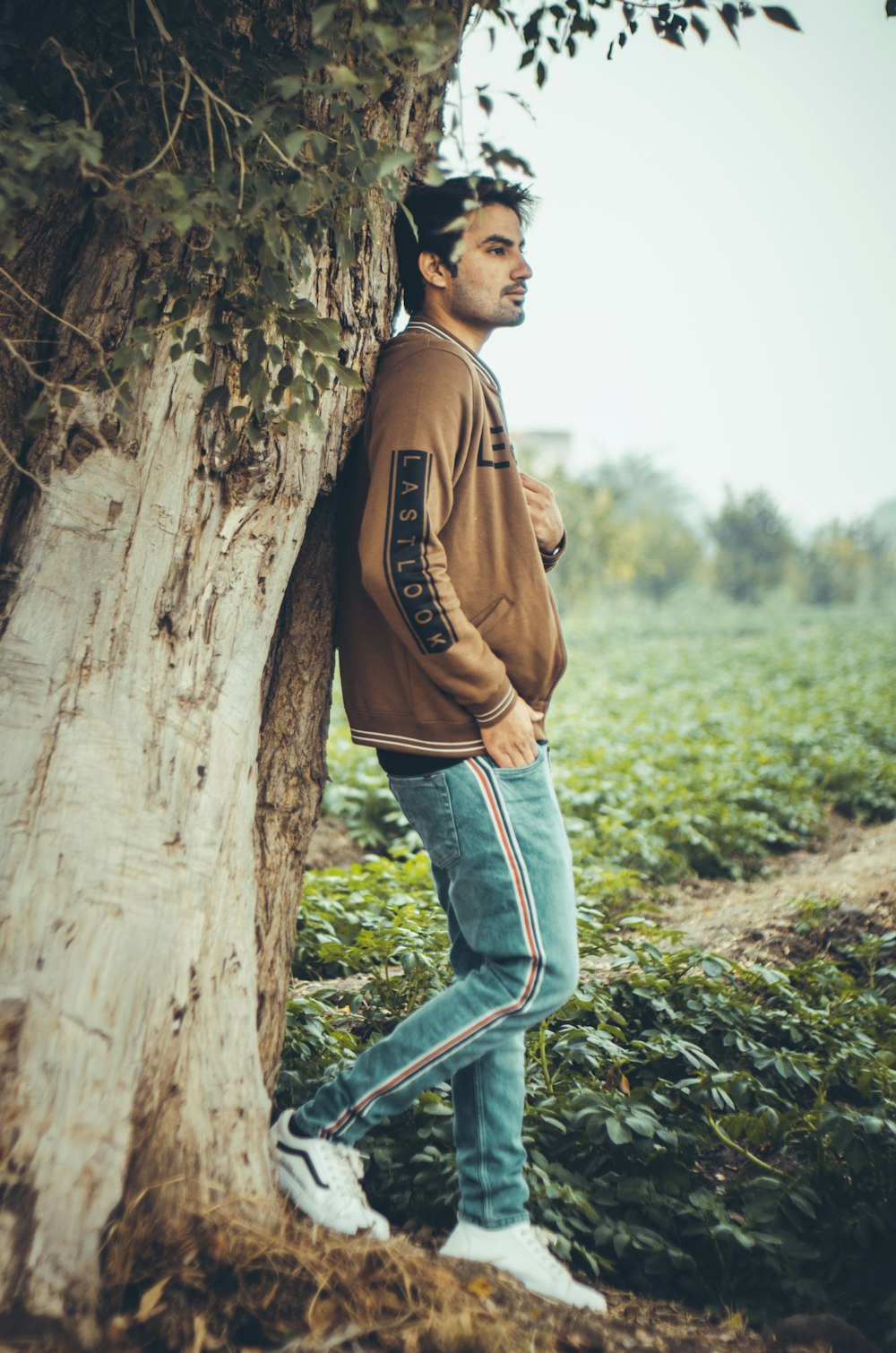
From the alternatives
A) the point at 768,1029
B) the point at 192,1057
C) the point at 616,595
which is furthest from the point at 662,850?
the point at 616,595

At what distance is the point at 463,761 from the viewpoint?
2.19 metres

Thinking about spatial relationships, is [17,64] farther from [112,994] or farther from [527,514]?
[112,994]

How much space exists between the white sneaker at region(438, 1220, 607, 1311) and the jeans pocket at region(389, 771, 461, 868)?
0.82m

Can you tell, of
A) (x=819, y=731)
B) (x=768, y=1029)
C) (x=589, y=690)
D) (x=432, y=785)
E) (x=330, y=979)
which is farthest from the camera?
(x=589, y=690)

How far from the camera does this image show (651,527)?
4431 cm

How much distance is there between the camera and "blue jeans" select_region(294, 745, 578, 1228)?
2109 mm

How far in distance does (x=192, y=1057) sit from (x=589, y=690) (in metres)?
13.3

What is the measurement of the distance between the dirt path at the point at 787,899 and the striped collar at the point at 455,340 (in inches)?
98.8

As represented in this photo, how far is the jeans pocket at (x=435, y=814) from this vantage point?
2.18m

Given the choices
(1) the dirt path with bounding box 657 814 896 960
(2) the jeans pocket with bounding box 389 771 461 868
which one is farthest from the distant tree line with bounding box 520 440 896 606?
(2) the jeans pocket with bounding box 389 771 461 868

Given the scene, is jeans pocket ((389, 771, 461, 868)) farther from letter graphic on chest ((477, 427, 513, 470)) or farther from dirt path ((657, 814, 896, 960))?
dirt path ((657, 814, 896, 960))

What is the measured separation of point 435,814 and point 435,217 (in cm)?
160

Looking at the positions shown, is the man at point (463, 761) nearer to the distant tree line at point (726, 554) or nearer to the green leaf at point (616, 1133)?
the green leaf at point (616, 1133)

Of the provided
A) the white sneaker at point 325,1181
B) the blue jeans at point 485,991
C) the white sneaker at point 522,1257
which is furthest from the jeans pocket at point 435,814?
the white sneaker at point 522,1257
